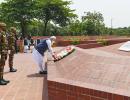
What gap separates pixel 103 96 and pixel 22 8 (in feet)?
127

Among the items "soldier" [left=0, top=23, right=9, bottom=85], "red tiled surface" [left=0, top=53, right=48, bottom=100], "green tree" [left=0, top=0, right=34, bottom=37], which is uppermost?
"green tree" [left=0, top=0, right=34, bottom=37]

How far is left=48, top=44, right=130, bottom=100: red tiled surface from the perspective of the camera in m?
5.05

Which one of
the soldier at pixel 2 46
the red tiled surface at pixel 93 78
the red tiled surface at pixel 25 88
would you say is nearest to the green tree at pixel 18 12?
the red tiled surface at pixel 25 88

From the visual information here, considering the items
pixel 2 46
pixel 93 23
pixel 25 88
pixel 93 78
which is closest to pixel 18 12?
pixel 93 23

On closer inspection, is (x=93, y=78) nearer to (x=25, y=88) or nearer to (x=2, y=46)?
(x=25, y=88)

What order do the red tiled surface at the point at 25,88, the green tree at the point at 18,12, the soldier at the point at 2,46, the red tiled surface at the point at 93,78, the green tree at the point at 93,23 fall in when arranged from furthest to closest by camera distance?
the green tree at the point at 93,23 → the green tree at the point at 18,12 → the soldier at the point at 2,46 → the red tiled surface at the point at 25,88 → the red tiled surface at the point at 93,78

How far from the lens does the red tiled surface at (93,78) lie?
5.05 m

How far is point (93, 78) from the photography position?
6527 millimetres

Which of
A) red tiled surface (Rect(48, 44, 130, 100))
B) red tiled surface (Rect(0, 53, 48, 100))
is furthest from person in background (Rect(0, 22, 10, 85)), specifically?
red tiled surface (Rect(48, 44, 130, 100))

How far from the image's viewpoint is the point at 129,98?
4566 mm

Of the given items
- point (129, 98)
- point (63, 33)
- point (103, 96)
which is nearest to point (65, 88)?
point (103, 96)

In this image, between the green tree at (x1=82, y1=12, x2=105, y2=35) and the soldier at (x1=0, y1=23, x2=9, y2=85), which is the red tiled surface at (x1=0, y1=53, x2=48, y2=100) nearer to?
the soldier at (x1=0, y1=23, x2=9, y2=85)

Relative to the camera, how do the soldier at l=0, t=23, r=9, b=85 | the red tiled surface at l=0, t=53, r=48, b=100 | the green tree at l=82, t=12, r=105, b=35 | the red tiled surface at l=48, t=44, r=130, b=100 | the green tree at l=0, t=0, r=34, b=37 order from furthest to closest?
1. the green tree at l=82, t=12, r=105, b=35
2. the green tree at l=0, t=0, r=34, b=37
3. the soldier at l=0, t=23, r=9, b=85
4. the red tiled surface at l=0, t=53, r=48, b=100
5. the red tiled surface at l=48, t=44, r=130, b=100

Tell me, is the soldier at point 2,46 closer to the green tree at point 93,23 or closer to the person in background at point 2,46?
the person in background at point 2,46
